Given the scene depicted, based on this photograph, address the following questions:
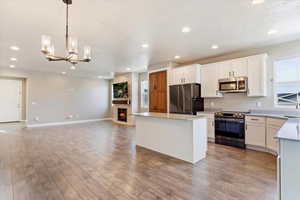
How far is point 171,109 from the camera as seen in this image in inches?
217

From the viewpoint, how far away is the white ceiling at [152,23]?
92.4 inches

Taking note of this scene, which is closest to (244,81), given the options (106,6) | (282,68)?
(282,68)

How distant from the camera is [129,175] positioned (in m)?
2.57

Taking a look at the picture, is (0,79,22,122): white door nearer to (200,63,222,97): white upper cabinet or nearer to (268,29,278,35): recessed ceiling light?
(200,63,222,97): white upper cabinet

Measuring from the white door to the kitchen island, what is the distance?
7.96 m

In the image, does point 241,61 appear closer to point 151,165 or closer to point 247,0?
point 247,0

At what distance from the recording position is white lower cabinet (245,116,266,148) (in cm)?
366

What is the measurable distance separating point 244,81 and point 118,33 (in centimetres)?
353

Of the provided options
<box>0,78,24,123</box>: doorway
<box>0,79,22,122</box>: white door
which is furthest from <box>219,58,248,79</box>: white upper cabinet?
<box>0,79,22,122</box>: white door

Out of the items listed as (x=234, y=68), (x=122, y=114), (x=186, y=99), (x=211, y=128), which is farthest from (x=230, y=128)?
(x=122, y=114)

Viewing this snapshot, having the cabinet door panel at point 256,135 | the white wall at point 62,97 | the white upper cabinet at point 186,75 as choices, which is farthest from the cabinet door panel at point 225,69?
the white wall at point 62,97

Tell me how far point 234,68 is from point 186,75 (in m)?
1.47

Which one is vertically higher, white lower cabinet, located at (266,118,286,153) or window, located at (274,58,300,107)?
window, located at (274,58,300,107)

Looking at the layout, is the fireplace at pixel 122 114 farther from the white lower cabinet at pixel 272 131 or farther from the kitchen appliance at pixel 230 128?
the white lower cabinet at pixel 272 131
